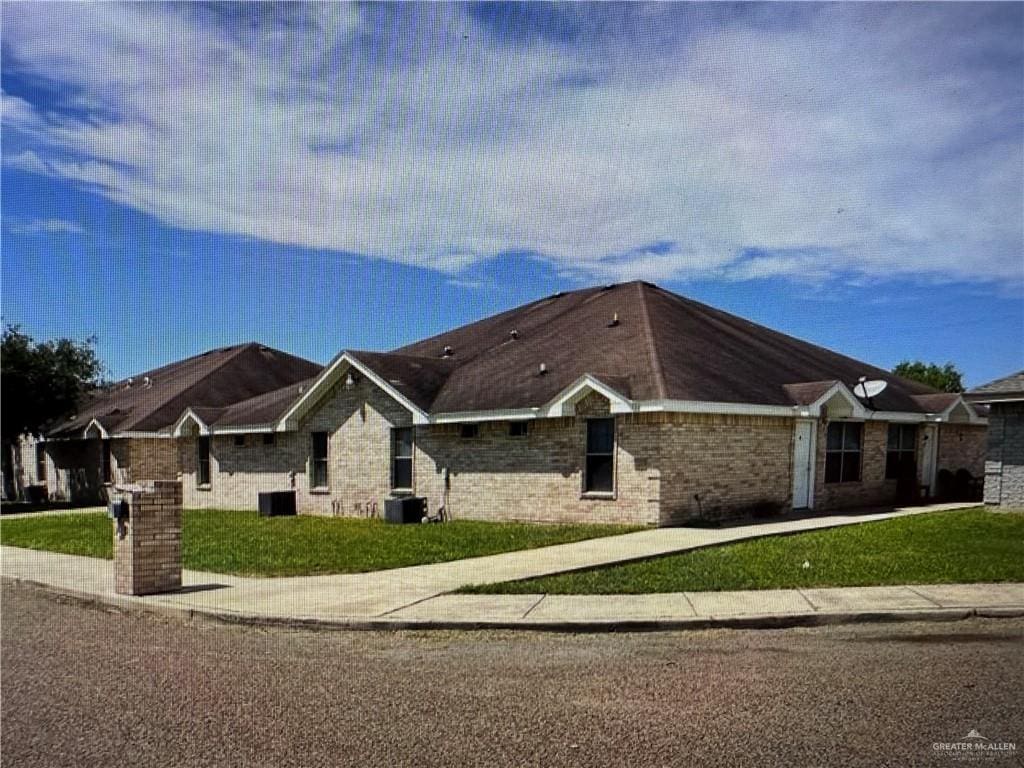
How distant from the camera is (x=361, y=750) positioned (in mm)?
4973

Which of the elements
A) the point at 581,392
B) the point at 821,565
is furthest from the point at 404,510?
the point at 821,565

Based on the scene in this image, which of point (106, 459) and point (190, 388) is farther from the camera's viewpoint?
point (190, 388)

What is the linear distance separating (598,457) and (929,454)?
38.0ft

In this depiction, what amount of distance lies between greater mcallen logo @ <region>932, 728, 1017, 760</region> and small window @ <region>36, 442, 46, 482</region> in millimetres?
37580

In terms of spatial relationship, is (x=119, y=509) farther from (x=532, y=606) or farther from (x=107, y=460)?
(x=107, y=460)

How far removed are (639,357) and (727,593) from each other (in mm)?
9331

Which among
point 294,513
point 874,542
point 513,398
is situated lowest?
point 294,513

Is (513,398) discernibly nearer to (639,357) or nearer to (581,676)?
(639,357)

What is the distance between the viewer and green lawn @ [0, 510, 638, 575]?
1275cm

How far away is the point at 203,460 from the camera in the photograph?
92.0ft

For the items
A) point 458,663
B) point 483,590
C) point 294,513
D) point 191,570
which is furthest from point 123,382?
point 458,663

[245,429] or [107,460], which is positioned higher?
[245,429]

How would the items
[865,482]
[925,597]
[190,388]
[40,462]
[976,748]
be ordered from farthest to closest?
1. [40,462]
2. [190,388]
3. [865,482]
4. [925,597]
5. [976,748]

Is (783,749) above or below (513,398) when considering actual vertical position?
below
